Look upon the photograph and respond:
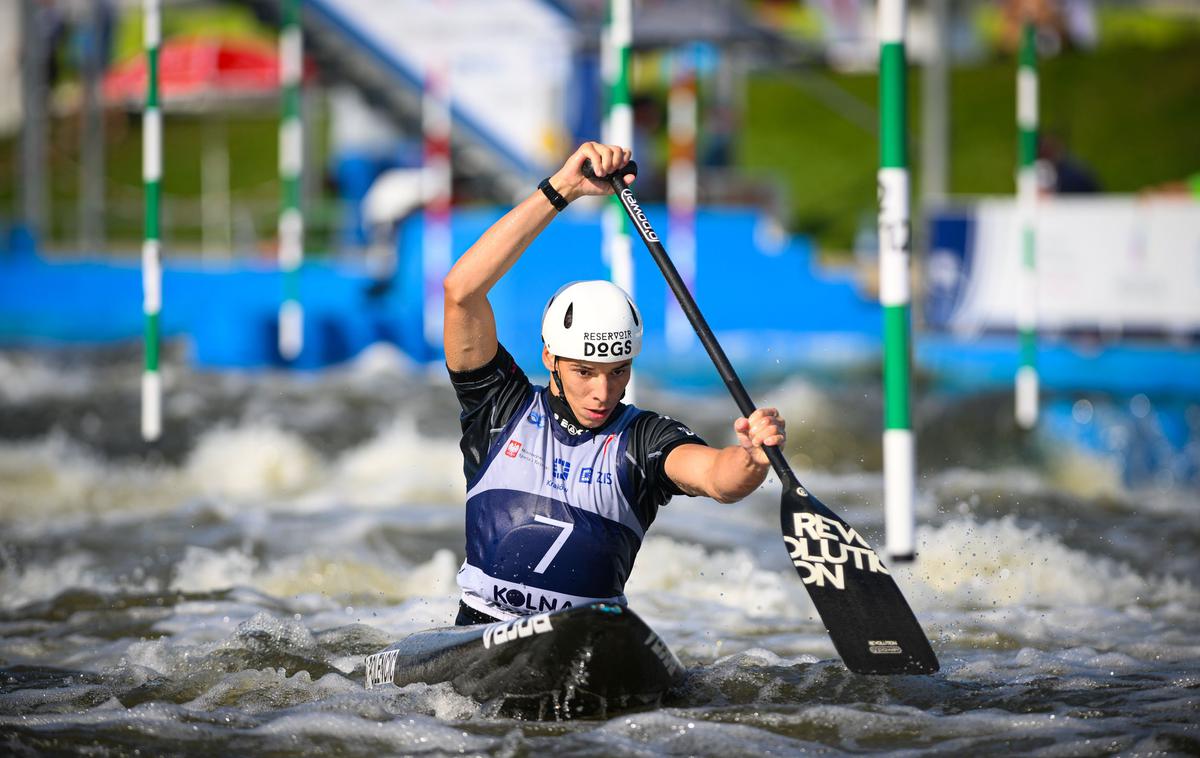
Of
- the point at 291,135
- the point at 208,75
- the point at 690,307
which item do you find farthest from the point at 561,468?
the point at 208,75

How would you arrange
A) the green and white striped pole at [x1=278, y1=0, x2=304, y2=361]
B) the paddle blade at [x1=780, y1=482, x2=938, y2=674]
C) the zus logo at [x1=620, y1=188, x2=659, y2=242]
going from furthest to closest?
1. the green and white striped pole at [x1=278, y1=0, x2=304, y2=361]
2. the zus logo at [x1=620, y1=188, x2=659, y2=242]
3. the paddle blade at [x1=780, y1=482, x2=938, y2=674]

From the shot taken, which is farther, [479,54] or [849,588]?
[479,54]

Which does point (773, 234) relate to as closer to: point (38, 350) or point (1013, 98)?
point (38, 350)

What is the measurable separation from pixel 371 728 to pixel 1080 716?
213cm

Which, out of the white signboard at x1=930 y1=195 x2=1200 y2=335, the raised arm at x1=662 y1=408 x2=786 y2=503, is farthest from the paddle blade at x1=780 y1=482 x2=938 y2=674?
the white signboard at x1=930 y1=195 x2=1200 y2=335

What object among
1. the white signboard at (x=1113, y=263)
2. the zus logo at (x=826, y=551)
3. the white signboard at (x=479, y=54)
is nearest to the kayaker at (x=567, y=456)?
the zus logo at (x=826, y=551)

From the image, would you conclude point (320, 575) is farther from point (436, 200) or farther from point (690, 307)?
point (436, 200)

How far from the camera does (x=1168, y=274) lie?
43.0 feet

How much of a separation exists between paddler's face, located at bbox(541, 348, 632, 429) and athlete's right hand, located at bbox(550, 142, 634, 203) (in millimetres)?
512

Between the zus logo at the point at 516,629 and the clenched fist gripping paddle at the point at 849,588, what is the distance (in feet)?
2.68

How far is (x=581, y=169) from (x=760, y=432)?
1.04 metres

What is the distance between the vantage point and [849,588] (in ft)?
15.2

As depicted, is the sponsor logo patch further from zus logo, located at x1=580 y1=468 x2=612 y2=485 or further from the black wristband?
the black wristband

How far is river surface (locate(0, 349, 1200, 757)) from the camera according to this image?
447 centimetres
